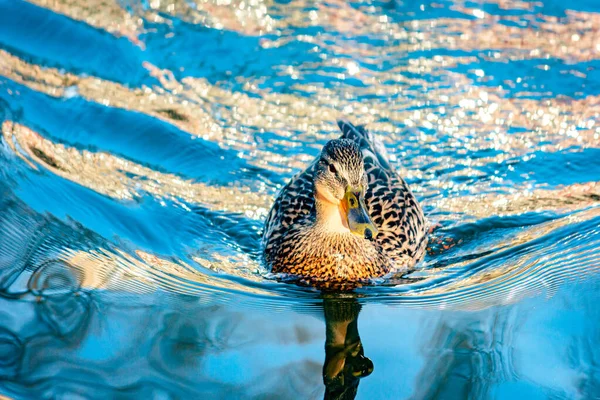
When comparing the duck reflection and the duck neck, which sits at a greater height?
the duck neck

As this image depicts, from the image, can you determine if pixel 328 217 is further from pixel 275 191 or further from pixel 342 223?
pixel 275 191

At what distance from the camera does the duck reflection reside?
5504mm

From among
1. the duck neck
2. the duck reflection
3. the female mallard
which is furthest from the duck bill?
the duck reflection

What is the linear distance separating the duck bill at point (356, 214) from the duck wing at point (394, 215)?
0.89 m

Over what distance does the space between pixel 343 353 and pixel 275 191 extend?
10.6 feet

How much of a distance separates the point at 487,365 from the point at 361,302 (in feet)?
4.27

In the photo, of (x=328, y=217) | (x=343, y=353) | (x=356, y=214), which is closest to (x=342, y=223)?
(x=328, y=217)

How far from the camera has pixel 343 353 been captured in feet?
19.3

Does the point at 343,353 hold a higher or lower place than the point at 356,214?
lower

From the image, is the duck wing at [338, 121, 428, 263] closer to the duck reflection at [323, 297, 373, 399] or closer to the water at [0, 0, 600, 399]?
the water at [0, 0, 600, 399]

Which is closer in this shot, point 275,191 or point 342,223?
point 342,223

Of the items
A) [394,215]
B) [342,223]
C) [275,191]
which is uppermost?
[394,215]

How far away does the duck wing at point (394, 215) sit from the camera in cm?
736

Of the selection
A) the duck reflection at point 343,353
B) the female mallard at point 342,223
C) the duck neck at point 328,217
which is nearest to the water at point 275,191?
the duck reflection at point 343,353
